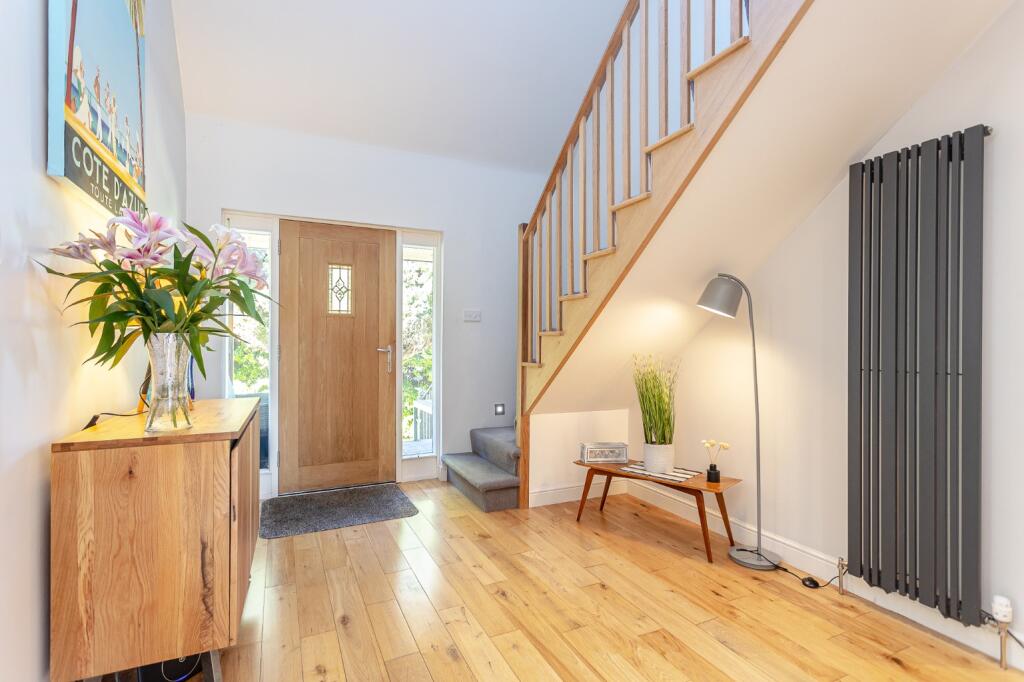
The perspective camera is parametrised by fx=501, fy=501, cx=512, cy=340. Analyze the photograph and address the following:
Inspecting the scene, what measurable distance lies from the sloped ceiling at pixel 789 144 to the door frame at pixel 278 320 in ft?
5.09

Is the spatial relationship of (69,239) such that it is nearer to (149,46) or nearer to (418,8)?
(149,46)

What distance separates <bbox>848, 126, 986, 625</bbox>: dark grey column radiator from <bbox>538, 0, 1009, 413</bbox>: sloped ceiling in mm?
218

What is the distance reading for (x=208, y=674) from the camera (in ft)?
5.09

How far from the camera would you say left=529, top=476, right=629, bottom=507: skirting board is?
3318 mm

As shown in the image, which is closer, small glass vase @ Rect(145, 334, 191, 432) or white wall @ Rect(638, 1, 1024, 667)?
small glass vase @ Rect(145, 334, 191, 432)

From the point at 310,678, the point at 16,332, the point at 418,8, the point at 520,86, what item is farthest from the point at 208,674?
the point at 520,86

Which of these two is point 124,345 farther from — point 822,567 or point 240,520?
point 822,567

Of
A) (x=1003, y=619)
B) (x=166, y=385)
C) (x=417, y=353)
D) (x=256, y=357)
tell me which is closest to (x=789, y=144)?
(x=1003, y=619)

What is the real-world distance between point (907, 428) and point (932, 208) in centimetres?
81

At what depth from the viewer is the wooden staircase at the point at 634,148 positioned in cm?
170

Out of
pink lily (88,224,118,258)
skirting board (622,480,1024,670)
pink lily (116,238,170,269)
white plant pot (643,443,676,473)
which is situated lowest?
skirting board (622,480,1024,670)

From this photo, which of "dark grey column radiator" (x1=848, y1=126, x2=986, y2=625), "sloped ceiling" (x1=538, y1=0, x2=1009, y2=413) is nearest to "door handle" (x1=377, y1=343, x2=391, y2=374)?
"sloped ceiling" (x1=538, y1=0, x2=1009, y2=413)

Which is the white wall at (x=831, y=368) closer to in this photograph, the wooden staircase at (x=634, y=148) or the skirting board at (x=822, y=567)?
the skirting board at (x=822, y=567)

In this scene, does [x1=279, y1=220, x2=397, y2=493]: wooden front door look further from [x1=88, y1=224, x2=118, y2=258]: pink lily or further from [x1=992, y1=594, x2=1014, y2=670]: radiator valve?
[x1=992, y1=594, x2=1014, y2=670]: radiator valve
